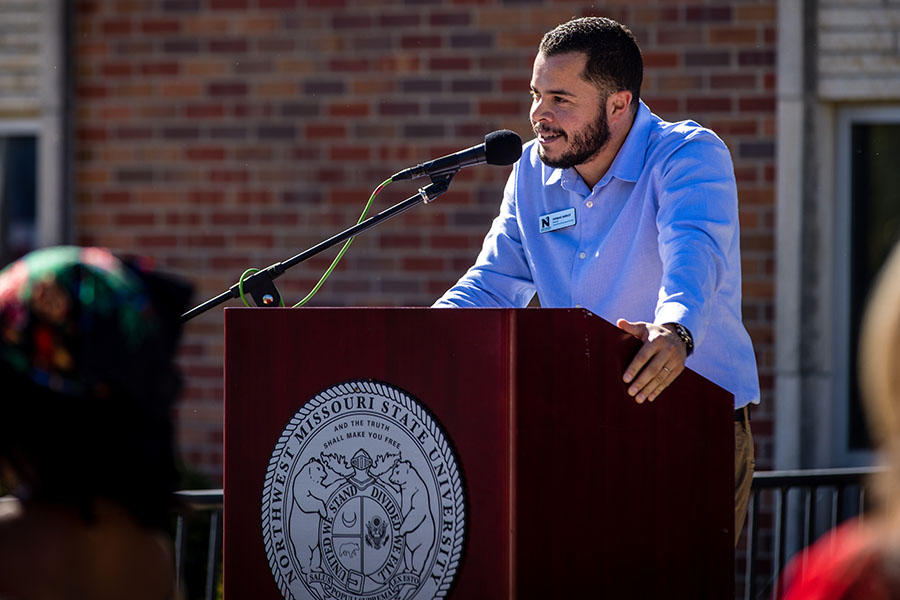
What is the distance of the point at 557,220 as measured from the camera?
2986mm

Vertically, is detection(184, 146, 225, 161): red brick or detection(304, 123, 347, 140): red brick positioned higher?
detection(304, 123, 347, 140): red brick

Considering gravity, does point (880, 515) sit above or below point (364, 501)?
above

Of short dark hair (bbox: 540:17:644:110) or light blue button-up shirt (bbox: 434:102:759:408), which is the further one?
short dark hair (bbox: 540:17:644:110)

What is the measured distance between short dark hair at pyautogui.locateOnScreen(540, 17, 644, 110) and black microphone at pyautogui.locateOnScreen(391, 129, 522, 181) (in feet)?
1.10

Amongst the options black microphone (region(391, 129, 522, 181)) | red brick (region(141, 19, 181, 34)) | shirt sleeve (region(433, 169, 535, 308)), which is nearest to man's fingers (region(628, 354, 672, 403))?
black microphone (region(391, 129, 522, 181))

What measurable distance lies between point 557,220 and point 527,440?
3.00 ft

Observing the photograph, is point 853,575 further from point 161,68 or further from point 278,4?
point 161,68

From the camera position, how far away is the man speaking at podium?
2.78m

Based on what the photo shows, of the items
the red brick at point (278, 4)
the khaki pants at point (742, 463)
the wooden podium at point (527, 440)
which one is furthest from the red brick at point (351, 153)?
the wooden podium at point (527, 440)

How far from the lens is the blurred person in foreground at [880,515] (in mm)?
1086

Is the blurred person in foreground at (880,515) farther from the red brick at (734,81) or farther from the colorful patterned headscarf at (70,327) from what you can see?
the red brick at (734,81)

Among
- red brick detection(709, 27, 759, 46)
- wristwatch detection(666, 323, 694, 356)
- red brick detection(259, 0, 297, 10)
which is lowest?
wristwatch detection(666, 323, 694, 356)

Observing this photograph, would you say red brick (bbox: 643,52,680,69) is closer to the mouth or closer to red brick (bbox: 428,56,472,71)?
red brick (bbox: 428,56,472,71)

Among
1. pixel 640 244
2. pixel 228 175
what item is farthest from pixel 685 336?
pixel 228 175
